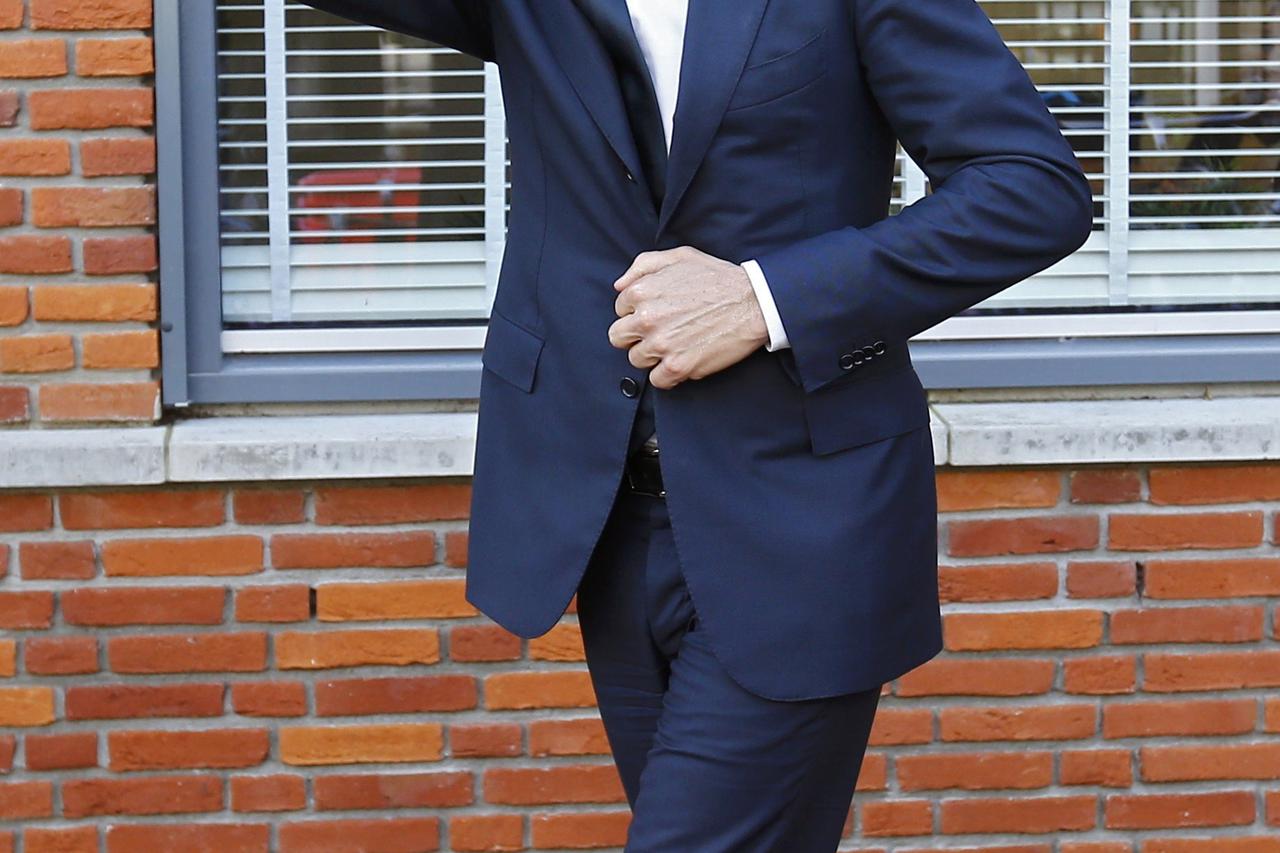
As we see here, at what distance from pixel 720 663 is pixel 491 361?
1.48 feet

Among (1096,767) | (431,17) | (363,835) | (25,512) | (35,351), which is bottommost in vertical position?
(363,835)

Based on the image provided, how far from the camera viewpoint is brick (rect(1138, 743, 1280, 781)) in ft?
11.2

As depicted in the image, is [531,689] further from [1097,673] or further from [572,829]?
[1097,673]

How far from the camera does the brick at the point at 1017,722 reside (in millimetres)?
3381

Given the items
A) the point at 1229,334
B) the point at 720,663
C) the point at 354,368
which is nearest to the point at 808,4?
the point at 720,663

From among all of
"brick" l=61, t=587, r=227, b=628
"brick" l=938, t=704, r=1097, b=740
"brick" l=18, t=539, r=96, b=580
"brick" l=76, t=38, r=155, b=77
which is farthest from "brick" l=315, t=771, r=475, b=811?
"brick" l=76, t=38, r=155, b=77

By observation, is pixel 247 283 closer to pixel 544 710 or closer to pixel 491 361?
pixel 544 710

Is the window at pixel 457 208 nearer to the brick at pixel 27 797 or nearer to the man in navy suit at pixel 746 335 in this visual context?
the brick at pixel 27 797

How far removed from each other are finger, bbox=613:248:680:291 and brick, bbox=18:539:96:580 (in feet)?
5.80

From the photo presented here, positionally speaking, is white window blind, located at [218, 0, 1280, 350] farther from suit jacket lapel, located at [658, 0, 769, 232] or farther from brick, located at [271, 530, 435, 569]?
suit jacket lapel, located at [658, 0, 769, 232]

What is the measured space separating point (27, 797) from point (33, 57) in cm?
136

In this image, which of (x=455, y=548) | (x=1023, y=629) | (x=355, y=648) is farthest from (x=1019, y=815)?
(x=355, y=648)

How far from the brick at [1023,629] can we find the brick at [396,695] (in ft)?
3.03

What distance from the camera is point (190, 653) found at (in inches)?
130
